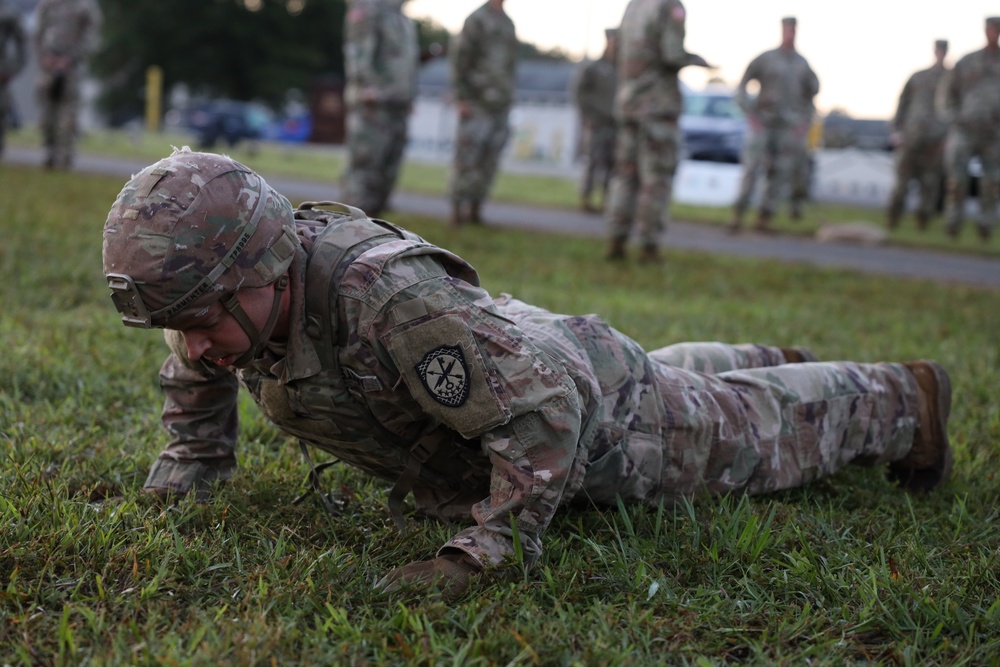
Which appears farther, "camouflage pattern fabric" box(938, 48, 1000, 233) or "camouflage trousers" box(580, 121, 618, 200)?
"camouflage trousers" box(580, 121, 618, 200)

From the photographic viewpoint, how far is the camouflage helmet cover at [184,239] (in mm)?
1957

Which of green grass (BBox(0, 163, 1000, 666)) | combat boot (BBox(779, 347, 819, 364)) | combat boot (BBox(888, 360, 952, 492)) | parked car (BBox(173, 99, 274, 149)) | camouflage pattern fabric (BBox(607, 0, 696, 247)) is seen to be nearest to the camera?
green grass (BBox(0, 163, 1000, 666))

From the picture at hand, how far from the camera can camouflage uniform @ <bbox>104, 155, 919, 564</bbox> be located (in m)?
2.05

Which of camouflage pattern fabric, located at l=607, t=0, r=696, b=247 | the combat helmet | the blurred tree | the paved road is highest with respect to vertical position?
the blurred tree

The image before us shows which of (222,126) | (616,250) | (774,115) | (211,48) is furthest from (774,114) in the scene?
(211,48)

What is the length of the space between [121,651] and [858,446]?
1959 mm

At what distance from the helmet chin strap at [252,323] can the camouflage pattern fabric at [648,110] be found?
5534 millimetres

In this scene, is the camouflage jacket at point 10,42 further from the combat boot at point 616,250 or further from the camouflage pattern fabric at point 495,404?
the camouflage pattern fabric at point 495,404

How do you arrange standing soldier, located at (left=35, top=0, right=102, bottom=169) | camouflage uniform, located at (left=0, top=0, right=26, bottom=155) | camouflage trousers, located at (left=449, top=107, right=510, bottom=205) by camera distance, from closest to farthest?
camouflage trousers, located at (left=449, top=107, right=510, bottom=205), standing soldier, located at (left=35, top=0, right=102, bottom=169), camouflage uniform, located at (left=0, top=0, right=26, bottom=155)

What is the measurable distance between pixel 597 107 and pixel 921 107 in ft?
13.3

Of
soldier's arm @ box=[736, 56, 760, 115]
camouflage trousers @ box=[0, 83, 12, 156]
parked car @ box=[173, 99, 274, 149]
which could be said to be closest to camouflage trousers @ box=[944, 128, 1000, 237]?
soldier's arm @ box=[736, 56, 760, 115]

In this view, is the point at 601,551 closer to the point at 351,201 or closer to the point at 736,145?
the point at 351,201

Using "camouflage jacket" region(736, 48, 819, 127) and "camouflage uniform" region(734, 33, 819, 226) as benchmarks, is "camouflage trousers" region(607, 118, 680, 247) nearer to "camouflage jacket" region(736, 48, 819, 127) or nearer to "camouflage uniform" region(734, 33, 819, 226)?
"camouflage uniform" region(734, 33, 819, 226)

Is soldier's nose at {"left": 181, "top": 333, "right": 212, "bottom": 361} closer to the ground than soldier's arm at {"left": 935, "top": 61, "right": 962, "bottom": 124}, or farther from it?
closer to the ground
